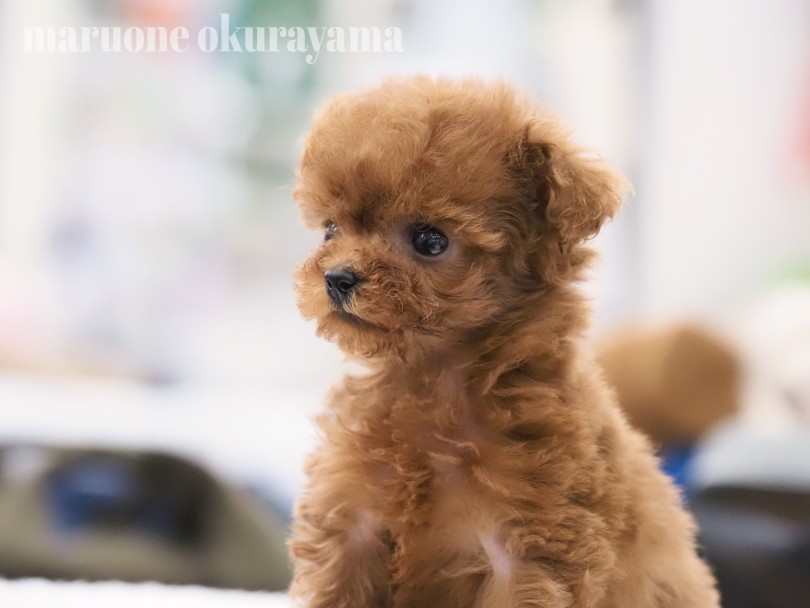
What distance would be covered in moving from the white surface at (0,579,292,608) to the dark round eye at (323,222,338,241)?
0.63 metres

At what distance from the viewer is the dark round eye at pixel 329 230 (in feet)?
3.25

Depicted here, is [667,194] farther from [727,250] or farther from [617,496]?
[617,496]

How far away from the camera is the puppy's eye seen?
3.24 feet


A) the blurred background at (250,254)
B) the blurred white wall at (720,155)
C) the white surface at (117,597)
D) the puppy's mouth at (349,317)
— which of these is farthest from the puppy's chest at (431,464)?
the blurred white wall at (720,155)

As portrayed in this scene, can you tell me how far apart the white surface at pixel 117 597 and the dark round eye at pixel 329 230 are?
63 cm

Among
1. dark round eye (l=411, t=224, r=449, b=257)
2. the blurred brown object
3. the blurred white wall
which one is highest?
the blurred white wall

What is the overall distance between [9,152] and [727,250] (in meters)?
2.19

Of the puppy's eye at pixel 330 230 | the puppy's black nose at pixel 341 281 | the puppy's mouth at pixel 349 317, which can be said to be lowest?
the puppy's mouth at pixel 349 317

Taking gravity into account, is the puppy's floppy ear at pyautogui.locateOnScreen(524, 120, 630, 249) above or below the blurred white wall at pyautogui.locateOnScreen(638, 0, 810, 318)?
below

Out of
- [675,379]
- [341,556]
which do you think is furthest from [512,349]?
[675,379]

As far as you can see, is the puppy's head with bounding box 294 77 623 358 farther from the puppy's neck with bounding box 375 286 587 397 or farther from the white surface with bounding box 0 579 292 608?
the white surface with bounding box 0 579 292 608

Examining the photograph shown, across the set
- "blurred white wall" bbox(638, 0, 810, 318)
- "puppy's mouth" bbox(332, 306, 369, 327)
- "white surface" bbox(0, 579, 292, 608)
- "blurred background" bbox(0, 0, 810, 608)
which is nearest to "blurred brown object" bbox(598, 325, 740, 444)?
"blurred background" bbox(0, 0, 810, 608)

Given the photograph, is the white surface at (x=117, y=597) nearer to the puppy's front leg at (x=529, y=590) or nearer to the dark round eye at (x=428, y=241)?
the puppy's front leg at (x=529, y=590)

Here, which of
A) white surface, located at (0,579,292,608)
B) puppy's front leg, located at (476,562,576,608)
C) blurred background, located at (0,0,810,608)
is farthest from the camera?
blurred background, located at (0,0,810,608)
